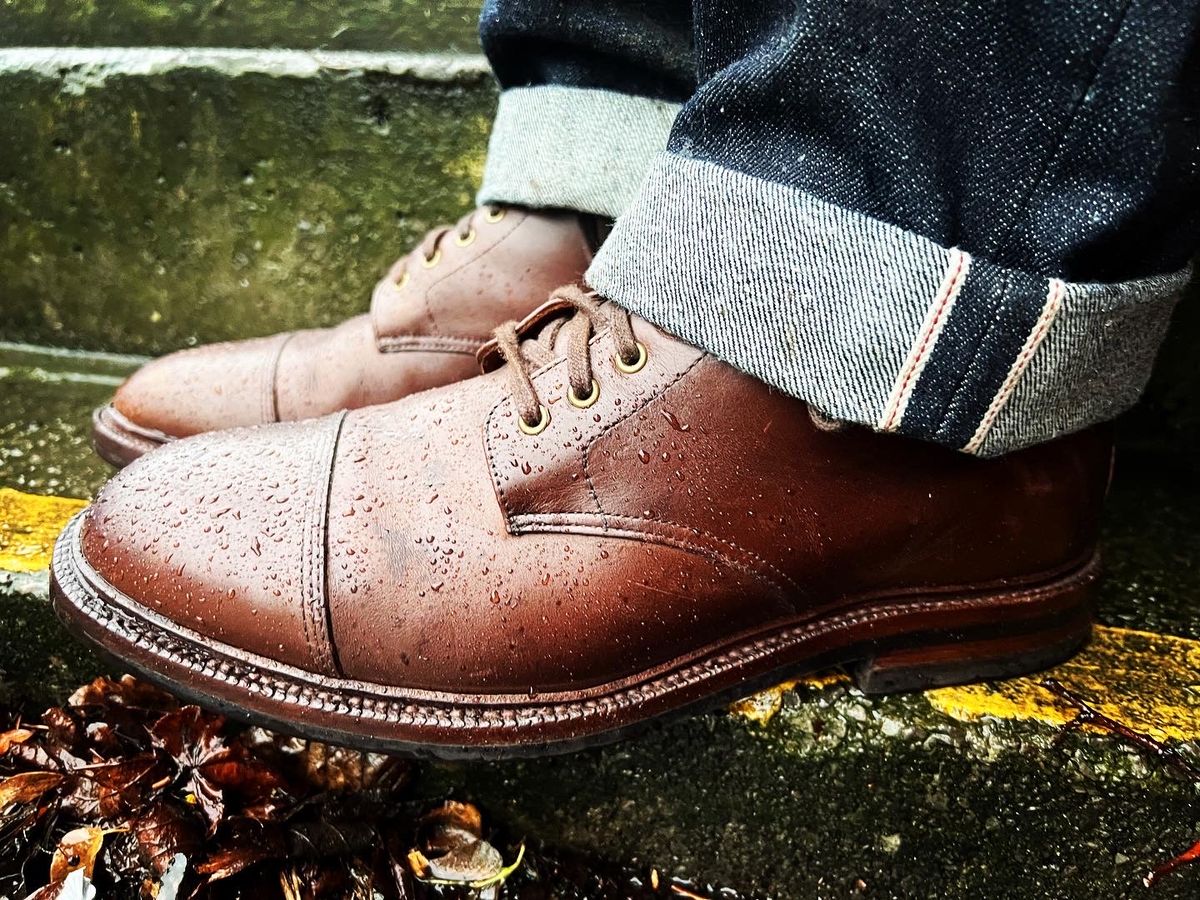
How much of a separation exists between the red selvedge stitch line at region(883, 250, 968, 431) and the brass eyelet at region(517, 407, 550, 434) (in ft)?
1.00

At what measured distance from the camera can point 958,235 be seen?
64cm

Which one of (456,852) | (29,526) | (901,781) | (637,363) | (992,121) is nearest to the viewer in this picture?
(992,121)

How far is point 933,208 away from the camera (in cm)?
63

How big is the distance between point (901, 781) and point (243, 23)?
172 centimetres

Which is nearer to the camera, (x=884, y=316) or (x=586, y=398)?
(x=884, y=316)

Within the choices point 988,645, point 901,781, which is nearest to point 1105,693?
point 988,645

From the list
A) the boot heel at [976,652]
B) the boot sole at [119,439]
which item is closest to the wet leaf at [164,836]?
the boot sole at [119,439]

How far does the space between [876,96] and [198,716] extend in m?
0.96

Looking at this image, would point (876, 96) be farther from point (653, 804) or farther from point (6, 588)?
point (6, 588)

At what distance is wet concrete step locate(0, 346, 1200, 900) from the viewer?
84cm

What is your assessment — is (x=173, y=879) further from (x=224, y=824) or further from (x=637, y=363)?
(x=637, y=363)

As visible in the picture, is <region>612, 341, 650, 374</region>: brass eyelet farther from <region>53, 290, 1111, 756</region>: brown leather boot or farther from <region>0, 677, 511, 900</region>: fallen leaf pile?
<region>0, 677, 511, 900</region>: fallen leaf pile

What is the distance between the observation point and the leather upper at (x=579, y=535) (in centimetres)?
76

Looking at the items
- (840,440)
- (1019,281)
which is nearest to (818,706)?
(840,440)
